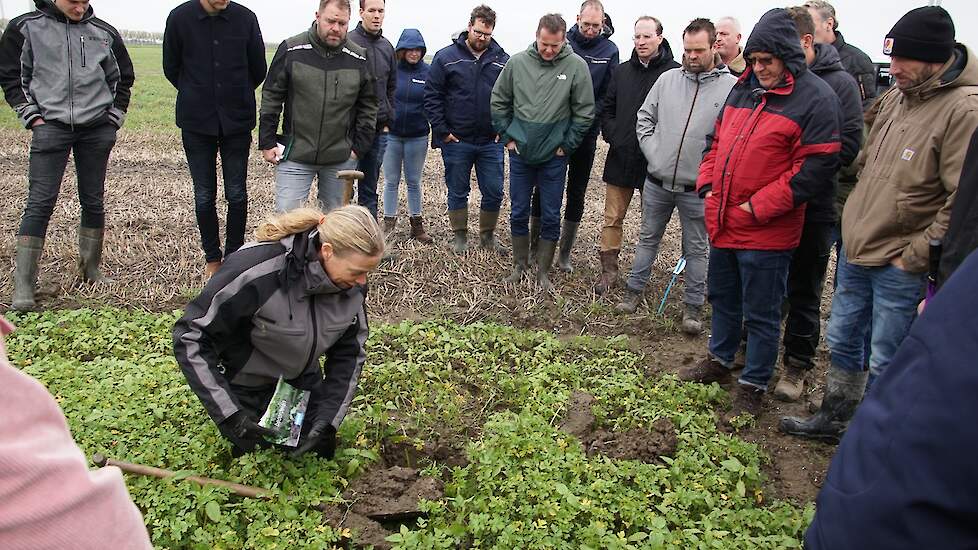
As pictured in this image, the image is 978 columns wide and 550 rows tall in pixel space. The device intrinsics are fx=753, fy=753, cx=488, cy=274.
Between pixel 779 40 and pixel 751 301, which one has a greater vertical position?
pixel 779 40

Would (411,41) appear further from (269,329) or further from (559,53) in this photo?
(269,329)

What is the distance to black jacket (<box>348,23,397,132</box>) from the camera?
656 cm

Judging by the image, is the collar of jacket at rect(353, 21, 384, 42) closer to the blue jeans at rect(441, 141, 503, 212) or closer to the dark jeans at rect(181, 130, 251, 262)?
the blue jeans at rect(441, 141, 503, 212)

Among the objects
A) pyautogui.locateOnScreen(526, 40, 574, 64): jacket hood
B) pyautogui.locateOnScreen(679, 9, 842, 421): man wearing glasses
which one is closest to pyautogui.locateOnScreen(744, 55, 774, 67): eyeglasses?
pyautogui.locateOnScreen(679, 9, 842, 421): man wearing glasses

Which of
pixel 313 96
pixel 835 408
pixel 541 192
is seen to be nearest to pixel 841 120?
pixel 835 408

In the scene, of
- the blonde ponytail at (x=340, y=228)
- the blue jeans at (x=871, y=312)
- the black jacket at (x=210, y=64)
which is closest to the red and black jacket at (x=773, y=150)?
the blue jeans at (x=871, y=312)

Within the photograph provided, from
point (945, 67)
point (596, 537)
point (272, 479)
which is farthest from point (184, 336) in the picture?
point (945, 67)

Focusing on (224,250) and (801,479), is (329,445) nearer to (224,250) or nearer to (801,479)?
(801,479)

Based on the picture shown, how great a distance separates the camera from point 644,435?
421 centimetres

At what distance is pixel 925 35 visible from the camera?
11.3 ft

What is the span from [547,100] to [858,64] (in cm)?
239

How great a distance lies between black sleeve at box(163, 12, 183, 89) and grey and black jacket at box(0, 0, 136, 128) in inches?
18.6

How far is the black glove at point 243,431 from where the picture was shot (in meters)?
3.36

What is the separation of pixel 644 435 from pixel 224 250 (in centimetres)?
407
